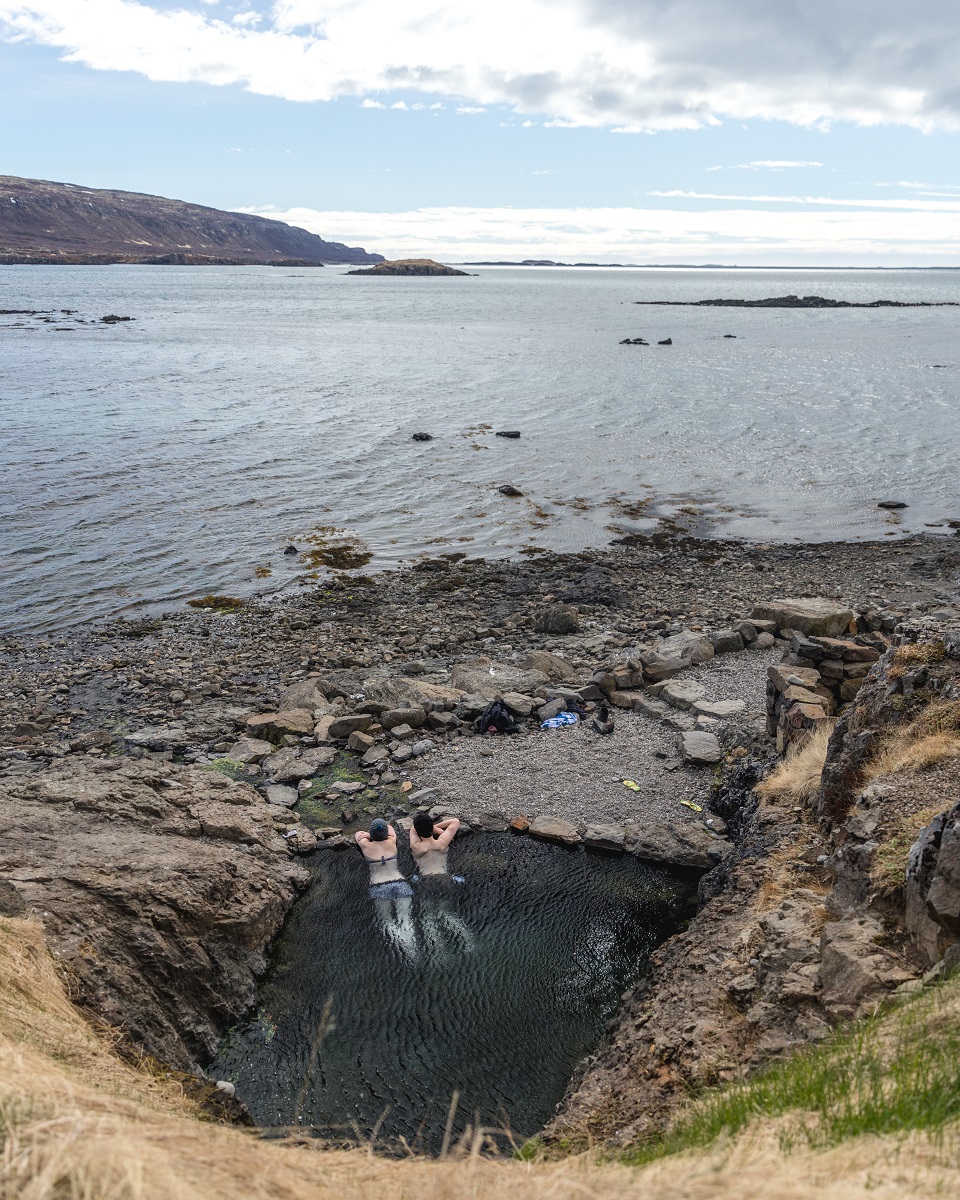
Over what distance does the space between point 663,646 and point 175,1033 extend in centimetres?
1270

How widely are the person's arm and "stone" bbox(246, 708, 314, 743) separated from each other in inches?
159

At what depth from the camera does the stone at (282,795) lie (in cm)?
1344

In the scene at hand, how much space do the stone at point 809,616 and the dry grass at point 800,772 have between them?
19.2 feet

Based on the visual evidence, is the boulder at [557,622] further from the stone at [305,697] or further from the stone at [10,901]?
the stone at [10,901]

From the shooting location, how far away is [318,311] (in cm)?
12900

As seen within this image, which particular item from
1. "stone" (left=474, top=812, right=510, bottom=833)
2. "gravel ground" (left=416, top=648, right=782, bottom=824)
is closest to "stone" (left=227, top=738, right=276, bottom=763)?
"gravel ground" (left=416, top=648, right=782, bottom=824)

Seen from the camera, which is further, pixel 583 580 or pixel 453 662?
pixel 583 580

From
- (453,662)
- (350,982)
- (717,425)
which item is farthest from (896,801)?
(717,425)

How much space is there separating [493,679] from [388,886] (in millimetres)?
6246

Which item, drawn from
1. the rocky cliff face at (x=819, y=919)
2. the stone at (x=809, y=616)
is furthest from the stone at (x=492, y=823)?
the stone at (x=809, y=616)

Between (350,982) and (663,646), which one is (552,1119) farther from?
(663,646)

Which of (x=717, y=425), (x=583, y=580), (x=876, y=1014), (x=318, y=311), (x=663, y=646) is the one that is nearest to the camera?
(x=876, y=1014)

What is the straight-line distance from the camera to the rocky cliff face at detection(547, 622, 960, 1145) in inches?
271

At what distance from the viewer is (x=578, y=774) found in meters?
14.0
